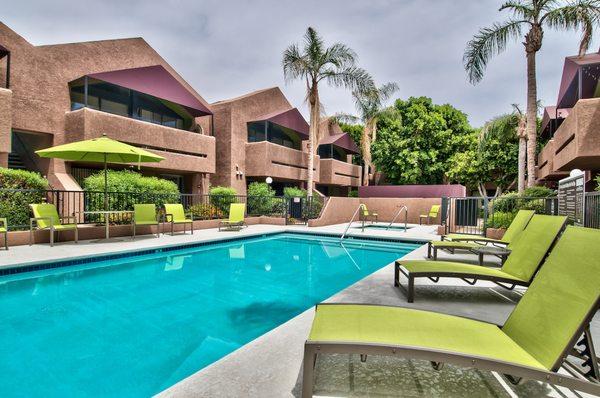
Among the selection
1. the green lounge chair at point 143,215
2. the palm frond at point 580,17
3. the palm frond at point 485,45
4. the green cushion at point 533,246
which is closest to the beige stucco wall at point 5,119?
the green lounge chair at point 143,215

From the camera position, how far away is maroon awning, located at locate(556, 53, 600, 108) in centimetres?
1412

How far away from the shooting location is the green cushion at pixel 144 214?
11.4 metres

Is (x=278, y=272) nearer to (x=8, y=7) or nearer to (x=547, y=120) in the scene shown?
(x=8, y=7)

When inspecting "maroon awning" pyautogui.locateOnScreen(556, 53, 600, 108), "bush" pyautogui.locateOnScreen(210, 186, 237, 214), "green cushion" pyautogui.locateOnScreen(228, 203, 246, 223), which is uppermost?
"maroon awning" pyautogui.locateOnScreen(556, 53, 600, 108)

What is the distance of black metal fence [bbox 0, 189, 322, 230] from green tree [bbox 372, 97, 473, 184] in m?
13.9

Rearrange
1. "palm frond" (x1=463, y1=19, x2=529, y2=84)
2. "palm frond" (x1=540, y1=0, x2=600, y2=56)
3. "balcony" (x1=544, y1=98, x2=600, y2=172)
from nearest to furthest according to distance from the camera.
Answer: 1. "balcony" (x1=544, y1=98, x2=600, y2=172)
2. "palm frond" (x1=540, y1=0, x2=600, y2=56)
3. "palm frond" (x1=463, y1=19, x2=529, y2=84)

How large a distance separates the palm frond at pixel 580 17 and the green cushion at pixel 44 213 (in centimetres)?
1803

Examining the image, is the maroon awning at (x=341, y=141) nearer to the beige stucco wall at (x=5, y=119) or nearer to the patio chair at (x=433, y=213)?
the patio chair at (x=433, y=213)

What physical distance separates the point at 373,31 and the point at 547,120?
554 inches

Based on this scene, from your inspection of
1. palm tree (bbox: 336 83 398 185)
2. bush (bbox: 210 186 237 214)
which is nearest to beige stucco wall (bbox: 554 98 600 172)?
bush (bbox: 210 186 237 214)

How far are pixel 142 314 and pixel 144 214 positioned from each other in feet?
25.1

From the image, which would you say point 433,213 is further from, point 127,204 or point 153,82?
point 153,82

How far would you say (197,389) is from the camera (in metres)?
2.30

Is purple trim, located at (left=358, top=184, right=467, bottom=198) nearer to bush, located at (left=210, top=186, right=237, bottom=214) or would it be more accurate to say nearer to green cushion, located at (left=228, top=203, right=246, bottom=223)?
bush, located at (left=210, top=186, right=237, bottom=214)
